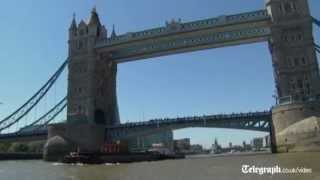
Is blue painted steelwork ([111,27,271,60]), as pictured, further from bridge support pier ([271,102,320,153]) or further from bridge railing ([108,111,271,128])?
bridge support pier ([271,102,320,153])

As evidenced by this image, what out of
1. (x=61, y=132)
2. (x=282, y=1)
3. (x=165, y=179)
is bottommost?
(x=165, y=179)

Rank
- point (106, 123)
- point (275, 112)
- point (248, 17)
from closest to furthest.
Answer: point (275, 112) → point (248, 17) → point (106, 123)

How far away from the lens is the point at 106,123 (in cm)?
8344

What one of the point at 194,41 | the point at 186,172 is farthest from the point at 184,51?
the point at 186,172

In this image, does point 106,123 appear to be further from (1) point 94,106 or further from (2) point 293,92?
(2) point 293,92

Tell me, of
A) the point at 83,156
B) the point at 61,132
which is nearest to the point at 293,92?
the point at 83,156

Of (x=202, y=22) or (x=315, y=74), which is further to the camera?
(x=202, y=22)

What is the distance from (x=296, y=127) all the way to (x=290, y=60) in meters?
16.2

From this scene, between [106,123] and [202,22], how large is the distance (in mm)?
26845

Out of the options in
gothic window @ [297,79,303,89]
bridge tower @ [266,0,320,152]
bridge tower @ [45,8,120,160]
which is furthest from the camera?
bridge tower @ [45,8,120,160]

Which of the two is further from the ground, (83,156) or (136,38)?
(136,38)

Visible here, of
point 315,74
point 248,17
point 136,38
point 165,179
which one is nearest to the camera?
point 165,179

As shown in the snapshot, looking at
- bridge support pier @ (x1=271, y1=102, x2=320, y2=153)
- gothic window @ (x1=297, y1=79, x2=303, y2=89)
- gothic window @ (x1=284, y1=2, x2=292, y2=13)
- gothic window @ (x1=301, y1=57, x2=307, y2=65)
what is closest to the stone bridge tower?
bridge support pier @ (x1=271, y1=102, x2=320, y2=153)

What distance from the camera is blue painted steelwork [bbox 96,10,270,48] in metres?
71.4
